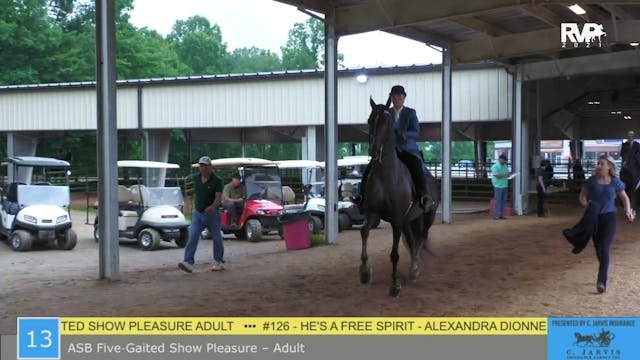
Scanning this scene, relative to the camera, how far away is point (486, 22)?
17141mm

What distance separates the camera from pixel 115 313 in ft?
23.0

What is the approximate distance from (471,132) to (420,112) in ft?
31.8

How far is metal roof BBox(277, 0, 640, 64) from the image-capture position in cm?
1358

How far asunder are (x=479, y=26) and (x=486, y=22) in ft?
1.00

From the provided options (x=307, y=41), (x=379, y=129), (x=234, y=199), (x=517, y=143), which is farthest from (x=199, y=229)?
(x=307, y=41)

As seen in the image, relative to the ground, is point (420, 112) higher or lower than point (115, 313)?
higher

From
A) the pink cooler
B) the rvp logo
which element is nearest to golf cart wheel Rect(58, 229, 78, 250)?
the pink cooler

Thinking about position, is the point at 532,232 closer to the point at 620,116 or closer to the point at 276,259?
the point at 276,259

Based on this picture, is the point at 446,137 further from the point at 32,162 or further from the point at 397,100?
the point at 32,162

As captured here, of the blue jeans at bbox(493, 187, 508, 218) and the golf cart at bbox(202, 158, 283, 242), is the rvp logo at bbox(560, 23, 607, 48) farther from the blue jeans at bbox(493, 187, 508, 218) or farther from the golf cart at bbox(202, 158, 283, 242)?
the golf cart at bbox(202, 158, 283, 242)

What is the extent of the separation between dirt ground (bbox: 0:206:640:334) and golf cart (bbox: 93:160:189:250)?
2.67 feet

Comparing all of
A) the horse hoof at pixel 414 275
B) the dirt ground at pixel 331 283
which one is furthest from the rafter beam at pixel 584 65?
the horse hoof at pixel 414 275

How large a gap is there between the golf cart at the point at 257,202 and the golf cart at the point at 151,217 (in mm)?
1385

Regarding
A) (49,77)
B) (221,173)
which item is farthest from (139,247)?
(49,77)
